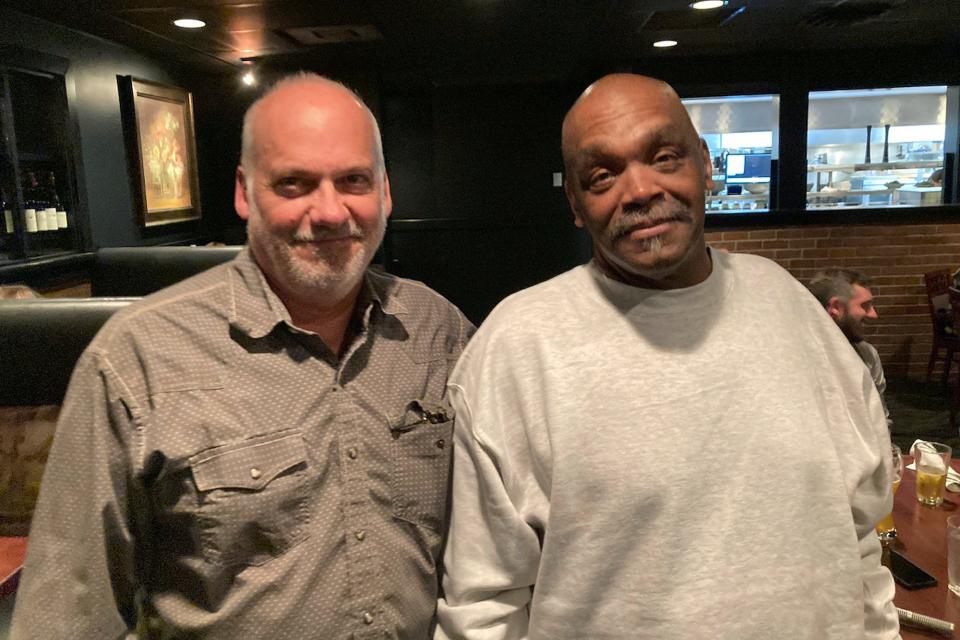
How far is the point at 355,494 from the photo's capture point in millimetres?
1120

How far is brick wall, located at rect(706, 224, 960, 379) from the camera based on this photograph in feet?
18.9

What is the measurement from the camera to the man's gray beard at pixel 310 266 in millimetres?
1173

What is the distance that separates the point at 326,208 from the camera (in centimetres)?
117

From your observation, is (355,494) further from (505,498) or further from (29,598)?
(29,598)

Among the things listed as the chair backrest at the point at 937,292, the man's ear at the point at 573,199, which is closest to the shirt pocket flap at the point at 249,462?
the man's ear at the point at 573,199

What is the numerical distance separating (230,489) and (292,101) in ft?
2.04

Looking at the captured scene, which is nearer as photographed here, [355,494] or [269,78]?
[355,494]

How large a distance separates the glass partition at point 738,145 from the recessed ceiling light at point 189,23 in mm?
4150

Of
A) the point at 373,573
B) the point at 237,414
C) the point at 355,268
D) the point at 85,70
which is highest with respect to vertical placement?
the point at 85,70

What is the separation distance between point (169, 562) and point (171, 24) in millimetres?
4098

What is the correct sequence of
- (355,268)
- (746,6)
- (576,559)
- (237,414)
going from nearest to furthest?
1. (576,559)
2. (237,414)
3. (355,268)
4. (746,6)

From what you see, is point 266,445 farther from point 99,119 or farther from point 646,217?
point 99,119

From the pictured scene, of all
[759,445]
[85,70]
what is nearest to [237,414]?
[759,445]

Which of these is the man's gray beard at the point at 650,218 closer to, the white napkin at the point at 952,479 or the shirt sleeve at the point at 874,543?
the shirt sleeve at the point at 874,543
